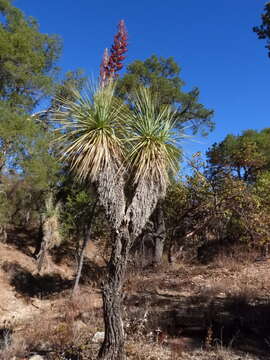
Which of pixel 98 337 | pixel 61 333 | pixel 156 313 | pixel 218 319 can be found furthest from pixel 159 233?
pixel 98 337

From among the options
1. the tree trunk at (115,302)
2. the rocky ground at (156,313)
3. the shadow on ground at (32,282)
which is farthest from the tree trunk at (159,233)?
the tree trunk at (115,302)

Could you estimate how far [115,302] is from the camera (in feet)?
13.3

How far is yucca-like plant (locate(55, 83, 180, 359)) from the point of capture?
411cm

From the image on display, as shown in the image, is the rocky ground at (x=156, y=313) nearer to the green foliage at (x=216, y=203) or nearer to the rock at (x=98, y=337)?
the rock at (x=98, y=337)

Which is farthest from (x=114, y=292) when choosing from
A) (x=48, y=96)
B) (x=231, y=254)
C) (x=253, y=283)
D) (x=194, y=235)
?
(x=231, y=254)

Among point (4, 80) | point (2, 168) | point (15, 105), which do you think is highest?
point (4, 80)

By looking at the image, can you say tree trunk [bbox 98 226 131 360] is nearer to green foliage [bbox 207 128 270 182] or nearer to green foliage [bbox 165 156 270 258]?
green foliage [bbox 165 156 270 258]

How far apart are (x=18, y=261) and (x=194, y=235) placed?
888cm

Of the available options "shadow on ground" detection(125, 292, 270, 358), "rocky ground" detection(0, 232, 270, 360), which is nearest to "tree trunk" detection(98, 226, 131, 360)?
"rocky ground" detection(0, 232, 270, 360)

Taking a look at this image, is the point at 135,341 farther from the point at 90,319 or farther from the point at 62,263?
the point at 62,263

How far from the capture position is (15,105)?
997 cm

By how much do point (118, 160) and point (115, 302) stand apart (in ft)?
6.82

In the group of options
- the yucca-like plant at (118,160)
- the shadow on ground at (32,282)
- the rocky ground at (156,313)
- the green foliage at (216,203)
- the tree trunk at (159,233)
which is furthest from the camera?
the tree trunk at (159,233)

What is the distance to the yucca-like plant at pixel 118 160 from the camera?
4.11m
